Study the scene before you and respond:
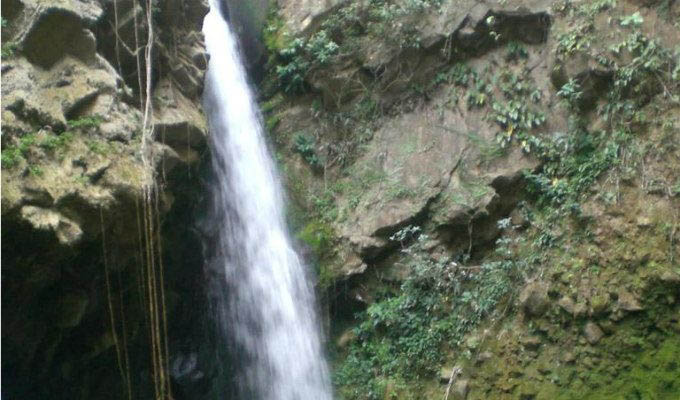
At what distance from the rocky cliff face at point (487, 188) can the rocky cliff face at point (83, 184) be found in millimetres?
2610

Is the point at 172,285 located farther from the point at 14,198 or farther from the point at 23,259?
the point at 14,198

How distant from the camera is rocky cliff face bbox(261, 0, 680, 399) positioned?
7309mm

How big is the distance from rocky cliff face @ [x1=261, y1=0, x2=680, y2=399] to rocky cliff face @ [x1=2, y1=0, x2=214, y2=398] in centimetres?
261

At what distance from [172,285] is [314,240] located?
2.16m

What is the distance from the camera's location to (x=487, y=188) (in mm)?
8531

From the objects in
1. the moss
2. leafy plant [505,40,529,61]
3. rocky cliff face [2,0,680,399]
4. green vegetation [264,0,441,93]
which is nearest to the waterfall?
rocky cliff face [2,0,680,399]

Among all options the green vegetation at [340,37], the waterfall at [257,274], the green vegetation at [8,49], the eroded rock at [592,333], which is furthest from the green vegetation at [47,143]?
the eroded rock at [592,333]

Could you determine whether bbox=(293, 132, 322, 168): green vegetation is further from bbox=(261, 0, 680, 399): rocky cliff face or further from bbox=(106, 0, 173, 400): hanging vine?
bbox=(106, 0, 173, 400): hanging vine

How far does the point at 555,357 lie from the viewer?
7305mm

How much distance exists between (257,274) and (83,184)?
12.0ft

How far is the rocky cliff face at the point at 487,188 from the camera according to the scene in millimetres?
7309

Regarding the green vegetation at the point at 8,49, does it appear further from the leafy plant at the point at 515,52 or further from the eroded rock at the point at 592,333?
the leafy plant at the point at 515,52

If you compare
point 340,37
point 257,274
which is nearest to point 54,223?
point 257,274

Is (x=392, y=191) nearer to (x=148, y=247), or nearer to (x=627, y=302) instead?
(x=627, y=302)
